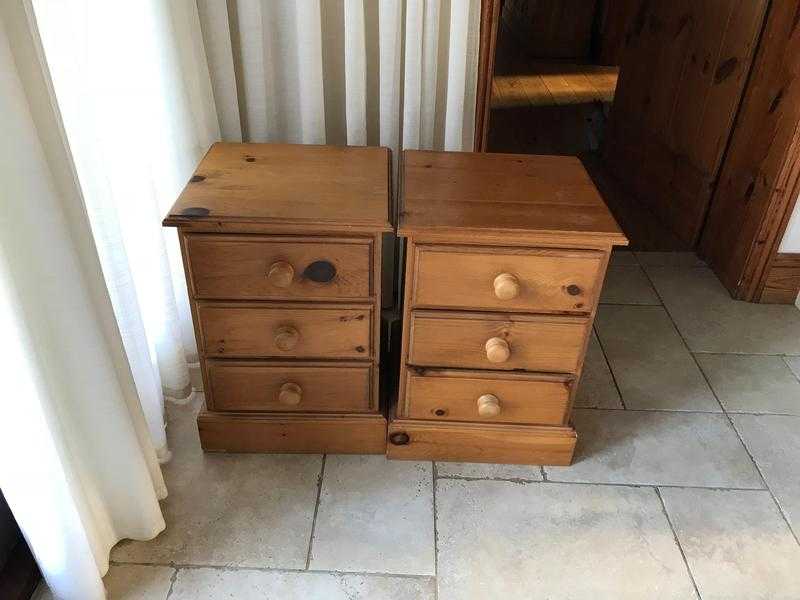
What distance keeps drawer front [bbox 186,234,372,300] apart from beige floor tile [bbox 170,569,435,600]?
0.53 m

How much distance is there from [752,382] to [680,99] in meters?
1.22

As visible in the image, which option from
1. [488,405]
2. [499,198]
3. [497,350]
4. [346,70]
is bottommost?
[488,405]

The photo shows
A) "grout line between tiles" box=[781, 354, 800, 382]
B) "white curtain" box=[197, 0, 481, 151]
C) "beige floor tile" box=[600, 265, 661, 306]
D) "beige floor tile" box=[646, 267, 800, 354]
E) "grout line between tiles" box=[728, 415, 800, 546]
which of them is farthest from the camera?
"beige floor tile" box=[600, 265, 661, 306]

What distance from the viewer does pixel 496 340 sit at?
1.33 meters

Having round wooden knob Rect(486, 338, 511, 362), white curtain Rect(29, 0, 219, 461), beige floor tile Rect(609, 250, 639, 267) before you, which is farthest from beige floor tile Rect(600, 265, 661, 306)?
white curtain Rect(29, 0, 219, 461)

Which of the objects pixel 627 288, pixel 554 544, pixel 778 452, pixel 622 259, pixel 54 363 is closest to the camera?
pixel 54 363

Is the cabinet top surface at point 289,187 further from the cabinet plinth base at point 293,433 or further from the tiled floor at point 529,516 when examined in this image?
the tiled floor at point 529,516

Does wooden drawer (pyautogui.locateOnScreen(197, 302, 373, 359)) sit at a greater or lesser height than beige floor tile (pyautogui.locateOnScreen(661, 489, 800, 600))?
greater

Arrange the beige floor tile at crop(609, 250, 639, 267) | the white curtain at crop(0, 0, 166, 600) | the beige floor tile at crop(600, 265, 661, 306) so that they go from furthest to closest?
the beige floor tile at crop(609, 250, 639, 267), the beige floor tile at crop(600, 265, 661, 306), the white curtain at crop(0, 0, 166, 600)

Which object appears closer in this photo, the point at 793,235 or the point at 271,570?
the point at 271,570

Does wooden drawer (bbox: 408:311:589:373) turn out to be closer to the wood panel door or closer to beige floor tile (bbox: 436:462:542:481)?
beige floor tile (bbox: 436:462:542:481)

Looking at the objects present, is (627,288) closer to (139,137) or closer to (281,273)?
(281,273)

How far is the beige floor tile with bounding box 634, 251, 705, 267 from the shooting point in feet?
7.75

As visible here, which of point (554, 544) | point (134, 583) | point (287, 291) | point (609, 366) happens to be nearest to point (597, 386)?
point (609, 366)
